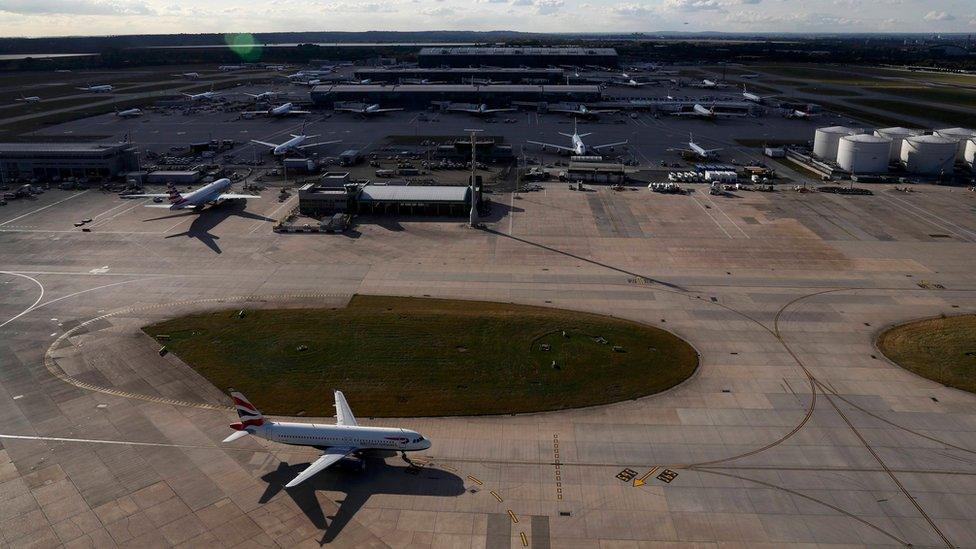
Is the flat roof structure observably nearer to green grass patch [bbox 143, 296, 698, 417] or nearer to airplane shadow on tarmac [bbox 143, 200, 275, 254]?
airplane shadow on tarmac [bbox 143, 200, 275, 254]

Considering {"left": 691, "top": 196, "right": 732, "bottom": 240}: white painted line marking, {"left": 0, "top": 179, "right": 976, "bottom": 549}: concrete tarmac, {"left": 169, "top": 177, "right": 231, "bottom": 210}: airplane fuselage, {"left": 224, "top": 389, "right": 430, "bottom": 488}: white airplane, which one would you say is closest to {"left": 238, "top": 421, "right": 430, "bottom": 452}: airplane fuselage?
{"left": 224, "top": 389, "right": 430, "bottom": 488}: white airplane

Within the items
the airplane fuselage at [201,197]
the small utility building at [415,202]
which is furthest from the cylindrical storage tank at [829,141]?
the airplane fuselage at [201,197]

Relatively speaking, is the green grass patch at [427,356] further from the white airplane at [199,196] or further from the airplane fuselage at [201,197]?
the white airplane at [199,196]

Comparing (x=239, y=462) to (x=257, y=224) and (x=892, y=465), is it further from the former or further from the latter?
(x=257, y=224)

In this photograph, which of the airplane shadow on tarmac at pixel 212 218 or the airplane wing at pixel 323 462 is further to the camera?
the airplane shadow on tarmac at pixel 212 218

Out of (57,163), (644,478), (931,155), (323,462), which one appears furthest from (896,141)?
(57,163)

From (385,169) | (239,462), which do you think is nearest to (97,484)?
(239,462)
